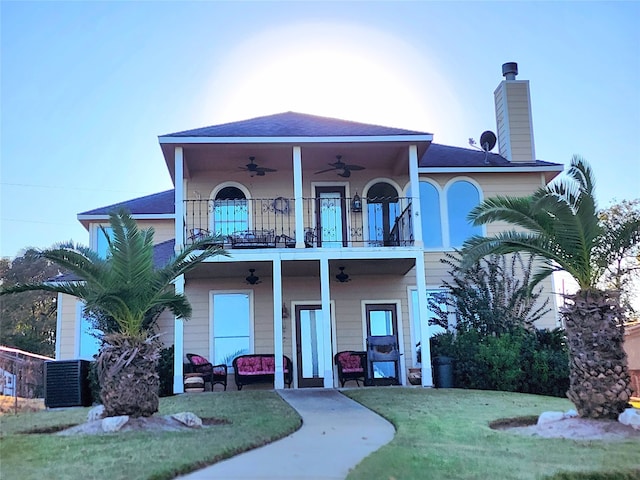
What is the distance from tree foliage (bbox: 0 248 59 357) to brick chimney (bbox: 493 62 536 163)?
73.1 feet

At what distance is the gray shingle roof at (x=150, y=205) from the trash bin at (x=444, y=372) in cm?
887

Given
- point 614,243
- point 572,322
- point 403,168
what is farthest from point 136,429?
point 403,168

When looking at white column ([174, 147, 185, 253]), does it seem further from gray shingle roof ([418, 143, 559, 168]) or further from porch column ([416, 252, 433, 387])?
gray shingle roof ([418, 143, 559, 168])

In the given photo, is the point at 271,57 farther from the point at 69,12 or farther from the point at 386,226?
the point at 386,226

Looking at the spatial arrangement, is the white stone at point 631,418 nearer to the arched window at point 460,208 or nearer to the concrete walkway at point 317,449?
the concrete walkway at point 317,449

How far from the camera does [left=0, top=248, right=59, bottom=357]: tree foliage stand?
105 feet

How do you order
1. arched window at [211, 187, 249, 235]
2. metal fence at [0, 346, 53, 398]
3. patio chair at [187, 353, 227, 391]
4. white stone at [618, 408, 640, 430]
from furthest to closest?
arched window at [211, 187, 249, 235], patio chair at [187, 353, 227, 391], metal fence at [0, 346, 53, 398], white stone at [618, 408, 640, 430]

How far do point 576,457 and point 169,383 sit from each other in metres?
9.70

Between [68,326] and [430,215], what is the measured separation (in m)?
9.73

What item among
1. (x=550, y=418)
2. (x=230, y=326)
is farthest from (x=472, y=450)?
(x=230, y=326)

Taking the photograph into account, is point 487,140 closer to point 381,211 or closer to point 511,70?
point 511,70

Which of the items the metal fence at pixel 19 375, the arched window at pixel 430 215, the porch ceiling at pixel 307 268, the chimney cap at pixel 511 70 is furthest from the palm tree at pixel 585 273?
the metal fence at pixel 19 375

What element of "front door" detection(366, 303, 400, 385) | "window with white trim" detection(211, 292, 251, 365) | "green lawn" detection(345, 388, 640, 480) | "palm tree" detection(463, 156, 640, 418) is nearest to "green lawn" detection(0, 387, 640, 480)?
"green lawn" detection(345, 388, 640, 480)

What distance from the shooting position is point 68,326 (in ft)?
59.5
